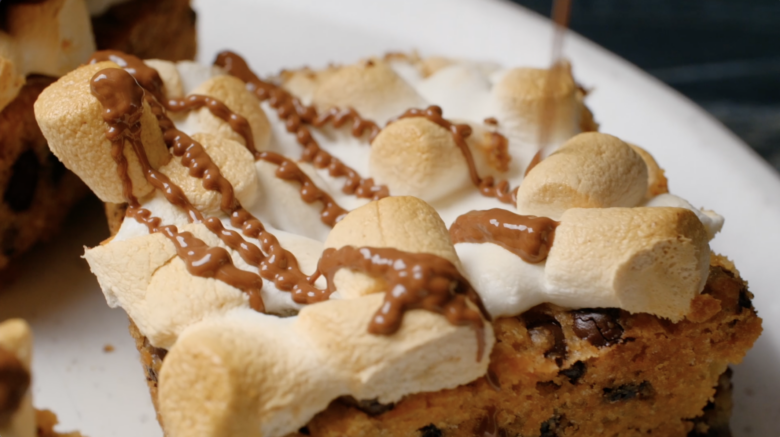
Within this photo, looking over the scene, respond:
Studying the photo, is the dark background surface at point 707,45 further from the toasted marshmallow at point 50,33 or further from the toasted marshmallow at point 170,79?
the toasted marshmallow at point 50,33

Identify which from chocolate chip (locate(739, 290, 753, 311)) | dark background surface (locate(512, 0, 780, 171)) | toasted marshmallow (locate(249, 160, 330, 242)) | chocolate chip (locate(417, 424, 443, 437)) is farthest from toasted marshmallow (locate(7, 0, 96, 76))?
dark background surface (locate(512, 0, 780, 171))

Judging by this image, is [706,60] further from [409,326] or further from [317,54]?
[409,326]

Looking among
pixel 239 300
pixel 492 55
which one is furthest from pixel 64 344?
pixel 492 55

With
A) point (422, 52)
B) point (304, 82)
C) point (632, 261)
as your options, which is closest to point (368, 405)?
point (632, 261)

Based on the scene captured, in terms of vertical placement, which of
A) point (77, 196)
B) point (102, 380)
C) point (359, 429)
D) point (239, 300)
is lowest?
point (102, 380)

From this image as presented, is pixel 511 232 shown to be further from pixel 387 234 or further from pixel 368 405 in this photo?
pixel 368 405
